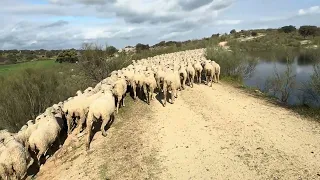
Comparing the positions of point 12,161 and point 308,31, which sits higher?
point 308,31

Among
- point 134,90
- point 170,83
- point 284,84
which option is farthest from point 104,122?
point 284,84

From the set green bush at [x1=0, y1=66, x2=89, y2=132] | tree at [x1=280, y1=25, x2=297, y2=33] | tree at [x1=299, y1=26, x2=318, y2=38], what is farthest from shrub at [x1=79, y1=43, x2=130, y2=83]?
tree at [x1=280, y1=25, x2=297, y2=33]

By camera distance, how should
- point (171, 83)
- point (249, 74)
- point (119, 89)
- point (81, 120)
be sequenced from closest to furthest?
point (81, 120)
point (119, 89)
point (171, 83)
point (249, 74)

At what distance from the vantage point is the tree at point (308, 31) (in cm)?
7900

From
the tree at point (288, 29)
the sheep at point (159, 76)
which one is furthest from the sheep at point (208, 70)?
the tree at point (288, 29)

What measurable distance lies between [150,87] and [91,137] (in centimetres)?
475

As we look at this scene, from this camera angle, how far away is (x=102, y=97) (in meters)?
12.9

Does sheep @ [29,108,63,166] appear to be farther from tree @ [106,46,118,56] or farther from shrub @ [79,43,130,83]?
tree @ [106,46,118,56]

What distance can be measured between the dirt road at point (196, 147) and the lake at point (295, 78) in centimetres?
573

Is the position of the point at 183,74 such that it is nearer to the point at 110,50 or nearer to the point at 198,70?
the point at 198,70

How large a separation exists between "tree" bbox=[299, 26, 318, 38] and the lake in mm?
37155

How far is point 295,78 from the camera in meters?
26.5

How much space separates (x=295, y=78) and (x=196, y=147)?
17917mm

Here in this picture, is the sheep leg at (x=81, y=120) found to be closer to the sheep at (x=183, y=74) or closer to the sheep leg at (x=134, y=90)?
the sheep leg at (x=134, y=90)
